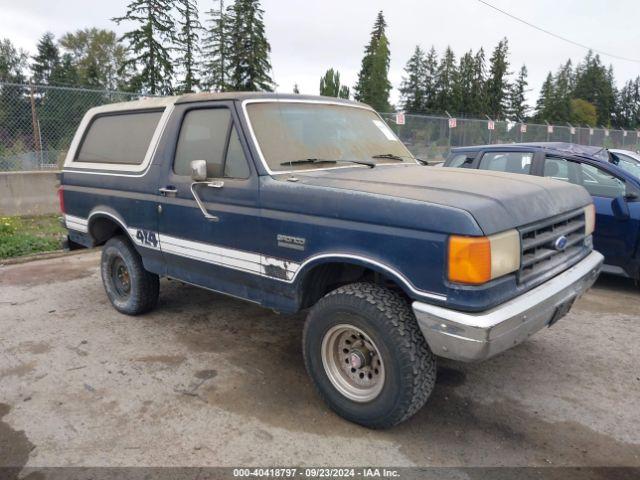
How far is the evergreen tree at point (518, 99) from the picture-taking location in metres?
83.3

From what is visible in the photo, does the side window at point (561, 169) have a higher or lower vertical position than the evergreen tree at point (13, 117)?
lower

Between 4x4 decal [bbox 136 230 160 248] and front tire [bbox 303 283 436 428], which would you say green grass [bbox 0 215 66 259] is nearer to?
4x4 decal [bbox 136 230 160 248]

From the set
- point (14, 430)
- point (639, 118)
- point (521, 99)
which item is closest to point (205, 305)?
point (14, 430)

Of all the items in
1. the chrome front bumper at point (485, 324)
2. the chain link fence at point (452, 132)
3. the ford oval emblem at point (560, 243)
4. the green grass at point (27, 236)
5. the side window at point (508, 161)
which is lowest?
the green grass at point (27, 236)

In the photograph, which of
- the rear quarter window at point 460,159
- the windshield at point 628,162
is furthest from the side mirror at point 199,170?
the windshield at point 628,162

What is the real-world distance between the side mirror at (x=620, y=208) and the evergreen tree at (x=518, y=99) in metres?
84.5

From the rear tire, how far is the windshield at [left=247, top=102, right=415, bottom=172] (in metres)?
2.01

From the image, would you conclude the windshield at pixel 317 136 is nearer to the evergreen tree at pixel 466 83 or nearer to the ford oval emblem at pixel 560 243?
the ford oval emblem at pixel 560 243

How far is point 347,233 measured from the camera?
2920 millimetres

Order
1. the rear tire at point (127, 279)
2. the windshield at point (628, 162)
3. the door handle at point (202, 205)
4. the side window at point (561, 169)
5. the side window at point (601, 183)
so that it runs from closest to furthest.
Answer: the door handle at point (202, 205)
the rear tire at point (127, 279)
the side window at point (601, 183)
the side window at point (561, 169)
the windshield at point (628, 162)

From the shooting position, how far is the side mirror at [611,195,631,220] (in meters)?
5.43

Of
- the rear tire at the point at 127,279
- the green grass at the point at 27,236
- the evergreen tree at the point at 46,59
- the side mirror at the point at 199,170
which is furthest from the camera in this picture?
the evergreen tree at the point at 46,59

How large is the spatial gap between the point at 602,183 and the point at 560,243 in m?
3.16

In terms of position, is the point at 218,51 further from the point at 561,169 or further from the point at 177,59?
the point at 561,169
